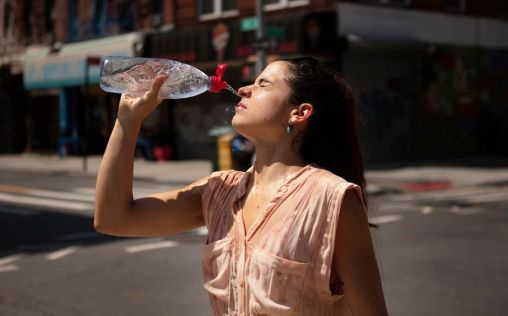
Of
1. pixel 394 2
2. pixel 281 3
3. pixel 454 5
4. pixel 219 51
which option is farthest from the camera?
pixel 454 5

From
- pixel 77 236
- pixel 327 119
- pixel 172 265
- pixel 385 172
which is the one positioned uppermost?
pixel 327 119

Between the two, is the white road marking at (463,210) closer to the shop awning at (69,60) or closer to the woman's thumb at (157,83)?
the woman's thumb at (157,83)

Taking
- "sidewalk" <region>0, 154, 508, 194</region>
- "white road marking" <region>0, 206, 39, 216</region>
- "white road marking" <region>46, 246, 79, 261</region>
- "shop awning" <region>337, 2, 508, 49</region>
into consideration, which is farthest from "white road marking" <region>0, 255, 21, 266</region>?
"shop awning" <region>337, 2, 508, 49</region>

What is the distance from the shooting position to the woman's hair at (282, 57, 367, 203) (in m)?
2.33

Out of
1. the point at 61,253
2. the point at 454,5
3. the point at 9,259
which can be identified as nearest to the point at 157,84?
the point at 9,259

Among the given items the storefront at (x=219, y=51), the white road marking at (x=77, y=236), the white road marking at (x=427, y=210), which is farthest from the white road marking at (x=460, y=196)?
the white road marking at (x=77, y=236)

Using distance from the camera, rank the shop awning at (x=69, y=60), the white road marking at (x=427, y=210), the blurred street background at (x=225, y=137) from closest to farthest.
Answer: the blurred street background at (x=225, y=137)
the white road marking at (x=427, y=210)
the shop awning at (x=69, y=60)

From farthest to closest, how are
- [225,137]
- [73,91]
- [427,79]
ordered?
[73,91] < [427,79] < [225,137]

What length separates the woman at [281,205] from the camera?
7.07 feet

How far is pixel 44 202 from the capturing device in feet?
45.8

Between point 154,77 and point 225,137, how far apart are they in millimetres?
14462

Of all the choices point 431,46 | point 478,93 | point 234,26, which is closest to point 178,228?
point 234,26

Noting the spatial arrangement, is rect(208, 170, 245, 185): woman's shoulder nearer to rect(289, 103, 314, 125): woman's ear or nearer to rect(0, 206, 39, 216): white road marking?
rect(289, 103, 314, 125): woman's ear

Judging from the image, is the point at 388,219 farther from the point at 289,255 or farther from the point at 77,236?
the point at 289,255
